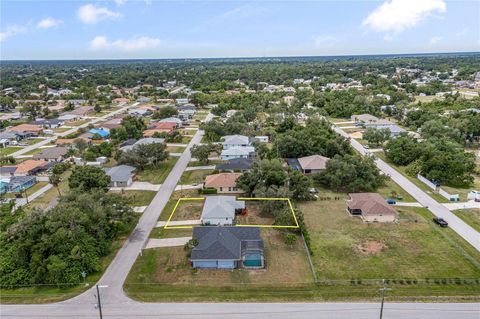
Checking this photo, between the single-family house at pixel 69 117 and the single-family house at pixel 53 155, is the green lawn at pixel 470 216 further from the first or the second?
the single-family house at pixel 69 117

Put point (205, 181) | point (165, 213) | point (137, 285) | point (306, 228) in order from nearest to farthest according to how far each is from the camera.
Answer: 1. point (137, 285)
2. point (306, 228)
3. point (165, 213)
4. point (205, 181)

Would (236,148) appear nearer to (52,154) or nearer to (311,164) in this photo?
(311,164)

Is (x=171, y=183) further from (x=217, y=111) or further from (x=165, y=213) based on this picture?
(x=217, y=111)

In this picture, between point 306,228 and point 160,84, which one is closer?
point 306,228

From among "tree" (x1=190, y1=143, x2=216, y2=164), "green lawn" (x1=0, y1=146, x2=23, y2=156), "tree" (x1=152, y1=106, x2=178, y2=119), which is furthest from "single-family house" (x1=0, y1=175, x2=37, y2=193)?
"tree" (x1=152, y1=106, x2=178, y2=119)

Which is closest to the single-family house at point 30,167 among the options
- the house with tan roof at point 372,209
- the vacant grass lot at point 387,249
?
the vacant grass lot at point 387,249

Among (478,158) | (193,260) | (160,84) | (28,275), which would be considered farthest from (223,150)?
(160,84)
